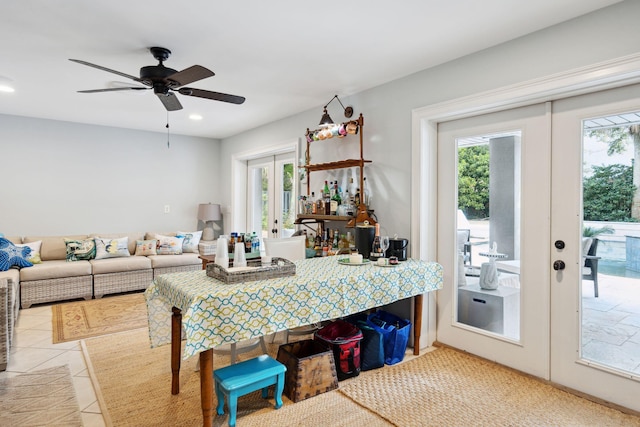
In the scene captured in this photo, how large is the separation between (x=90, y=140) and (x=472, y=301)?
5410mm

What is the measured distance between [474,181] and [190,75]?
2.23m

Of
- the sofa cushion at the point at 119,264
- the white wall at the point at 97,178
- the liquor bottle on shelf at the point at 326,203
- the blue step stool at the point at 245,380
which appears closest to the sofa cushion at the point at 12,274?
the sofa cushion at the point at 119,264

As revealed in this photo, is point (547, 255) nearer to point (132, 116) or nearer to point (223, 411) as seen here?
point (223, 411)

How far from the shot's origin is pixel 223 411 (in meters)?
2.16

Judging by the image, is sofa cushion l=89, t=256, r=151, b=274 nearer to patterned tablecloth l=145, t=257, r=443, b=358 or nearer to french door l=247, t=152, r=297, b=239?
french door l=247, t=152, r=297, b=239

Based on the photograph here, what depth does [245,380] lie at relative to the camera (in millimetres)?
2053

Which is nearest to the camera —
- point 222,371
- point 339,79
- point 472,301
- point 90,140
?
point 222,371

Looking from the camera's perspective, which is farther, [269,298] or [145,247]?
[145,247]

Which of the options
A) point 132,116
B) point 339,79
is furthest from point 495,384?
point 132,116

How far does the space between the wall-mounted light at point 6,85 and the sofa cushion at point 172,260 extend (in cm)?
247

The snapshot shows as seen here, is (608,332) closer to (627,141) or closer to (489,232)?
(489,232)

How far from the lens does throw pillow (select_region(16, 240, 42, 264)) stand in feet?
14.8

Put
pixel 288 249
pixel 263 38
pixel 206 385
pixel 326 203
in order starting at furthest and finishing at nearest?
pixel 326 203 → pixel 288 249 → pixel 263 38 → pixel 206 385

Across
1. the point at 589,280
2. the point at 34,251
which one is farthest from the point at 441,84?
the point at 34,251
